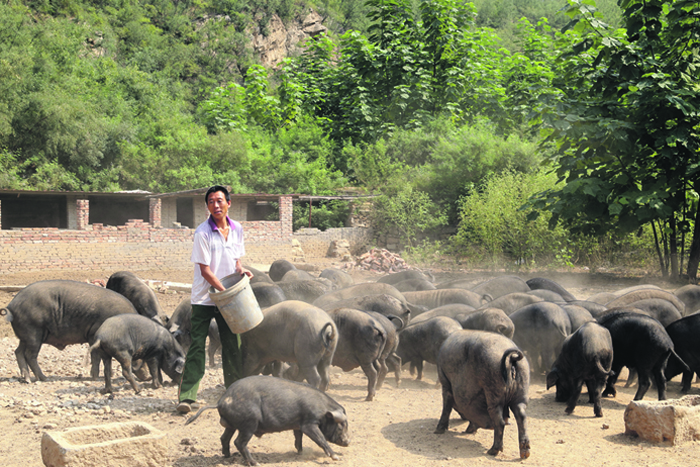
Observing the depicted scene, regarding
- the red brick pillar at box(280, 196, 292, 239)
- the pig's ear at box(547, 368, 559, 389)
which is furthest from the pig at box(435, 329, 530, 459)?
the red brick pillar at box(280, 196, 292, 239)

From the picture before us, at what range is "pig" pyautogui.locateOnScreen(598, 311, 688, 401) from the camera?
19.0 ft

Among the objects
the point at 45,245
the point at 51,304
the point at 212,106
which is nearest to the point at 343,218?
the point at 212,106

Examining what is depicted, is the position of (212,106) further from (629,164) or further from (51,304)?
(51,304)

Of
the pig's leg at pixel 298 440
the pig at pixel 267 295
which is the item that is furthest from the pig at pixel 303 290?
the pig's leg at pixel 298 440

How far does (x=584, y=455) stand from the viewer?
4.44 metres

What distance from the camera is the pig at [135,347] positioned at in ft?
18.9

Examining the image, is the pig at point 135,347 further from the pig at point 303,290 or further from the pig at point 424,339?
the pig at point 303,290

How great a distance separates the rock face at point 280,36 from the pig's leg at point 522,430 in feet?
155

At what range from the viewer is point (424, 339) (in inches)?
259

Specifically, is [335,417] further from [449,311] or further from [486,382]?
[449,311]

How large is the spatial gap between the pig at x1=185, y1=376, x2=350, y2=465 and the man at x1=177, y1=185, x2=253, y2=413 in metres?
0.90

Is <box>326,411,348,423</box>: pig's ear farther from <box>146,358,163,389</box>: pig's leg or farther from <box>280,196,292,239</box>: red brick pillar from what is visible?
<box>280,196,292,239</box>: red brick pillar

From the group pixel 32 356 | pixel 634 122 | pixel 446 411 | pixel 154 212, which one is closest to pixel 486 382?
pixel 446 411

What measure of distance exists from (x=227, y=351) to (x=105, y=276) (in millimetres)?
13296
